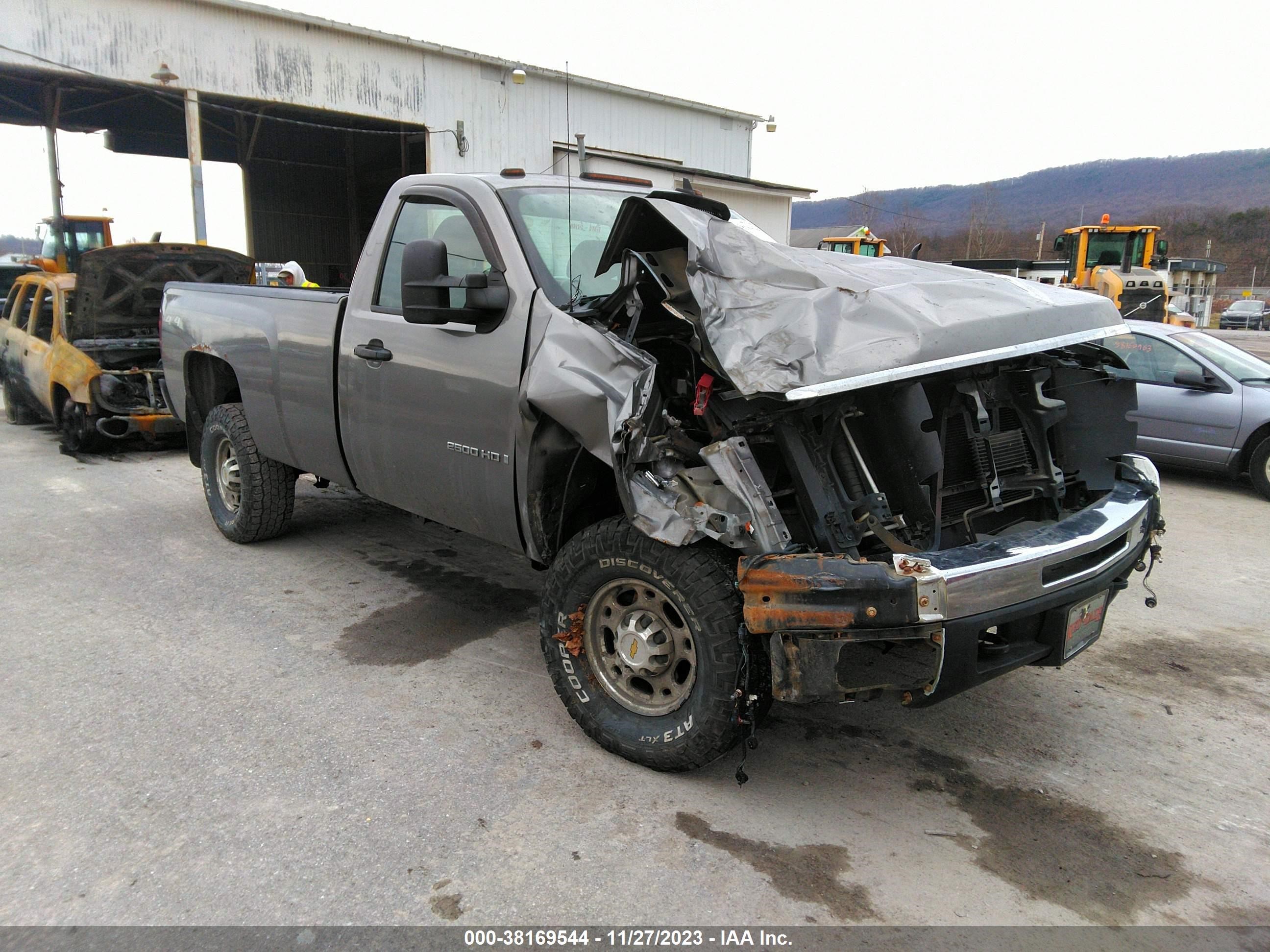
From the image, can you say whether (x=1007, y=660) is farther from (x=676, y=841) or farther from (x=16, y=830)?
(x=16, y=830)

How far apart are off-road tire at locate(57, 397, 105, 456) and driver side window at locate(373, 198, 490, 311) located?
20.7ft

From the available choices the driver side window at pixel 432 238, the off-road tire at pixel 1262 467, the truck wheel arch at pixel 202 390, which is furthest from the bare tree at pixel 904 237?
the driver side window at pixel 432 238

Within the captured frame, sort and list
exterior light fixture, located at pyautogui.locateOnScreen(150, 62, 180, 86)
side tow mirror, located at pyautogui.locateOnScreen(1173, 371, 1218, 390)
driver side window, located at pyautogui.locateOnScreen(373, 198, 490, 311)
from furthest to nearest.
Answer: exterior light fixture, located at pyautogui.locateOnScreen(150, 62, 180, 86)
side tow mirror, located at pyautogui.locateOnScreen(1173, 371, 1218, 390)
driver side window, located at pyautogui.locateOnScreen(373, 198, 490, 311)

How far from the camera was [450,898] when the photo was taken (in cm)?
261

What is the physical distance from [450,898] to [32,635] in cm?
319

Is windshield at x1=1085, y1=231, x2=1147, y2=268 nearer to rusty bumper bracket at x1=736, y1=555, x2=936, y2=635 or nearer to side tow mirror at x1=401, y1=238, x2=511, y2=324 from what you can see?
side tow mirror at x1=401, y1=238, x2=511, y2=324

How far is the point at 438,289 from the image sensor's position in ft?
11.7

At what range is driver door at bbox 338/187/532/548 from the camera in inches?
144

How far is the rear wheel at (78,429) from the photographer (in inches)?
357

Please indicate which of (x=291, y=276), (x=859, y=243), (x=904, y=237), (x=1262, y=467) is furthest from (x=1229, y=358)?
(x=904, y=237)

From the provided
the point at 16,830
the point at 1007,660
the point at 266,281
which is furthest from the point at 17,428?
the point at 1007,660

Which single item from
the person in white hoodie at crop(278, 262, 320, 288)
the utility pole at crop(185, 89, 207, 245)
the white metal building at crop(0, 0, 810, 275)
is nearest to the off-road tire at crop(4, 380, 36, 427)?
the person in white hoodie at crop(278, 262, 320, 288)

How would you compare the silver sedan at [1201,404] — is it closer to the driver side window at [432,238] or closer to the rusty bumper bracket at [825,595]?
the rusty bumper bracket at [825,595]

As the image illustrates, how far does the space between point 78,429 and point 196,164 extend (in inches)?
310
